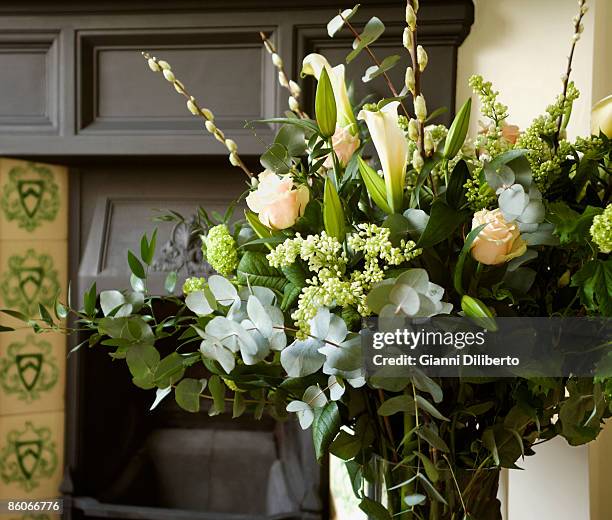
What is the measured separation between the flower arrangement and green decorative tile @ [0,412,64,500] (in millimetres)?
1114

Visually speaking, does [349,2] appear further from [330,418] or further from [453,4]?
[330,418]

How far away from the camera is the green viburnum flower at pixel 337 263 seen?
0.50 m

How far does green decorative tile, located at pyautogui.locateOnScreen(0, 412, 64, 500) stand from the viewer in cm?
158

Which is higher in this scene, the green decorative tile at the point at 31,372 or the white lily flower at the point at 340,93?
the white lily flower at the point at 340,93

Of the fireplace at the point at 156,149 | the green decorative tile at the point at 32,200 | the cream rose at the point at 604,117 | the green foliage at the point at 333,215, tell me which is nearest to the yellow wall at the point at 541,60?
the fireplace at the point at 156,149

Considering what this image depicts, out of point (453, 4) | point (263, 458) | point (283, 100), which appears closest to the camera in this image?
point (453, 4)

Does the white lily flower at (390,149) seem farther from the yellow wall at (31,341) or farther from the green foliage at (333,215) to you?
the yellow wall at (31,341)

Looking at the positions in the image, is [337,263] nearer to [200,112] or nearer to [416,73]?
[416,73]

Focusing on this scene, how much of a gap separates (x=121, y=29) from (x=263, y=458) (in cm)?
101

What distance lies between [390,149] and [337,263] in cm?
10

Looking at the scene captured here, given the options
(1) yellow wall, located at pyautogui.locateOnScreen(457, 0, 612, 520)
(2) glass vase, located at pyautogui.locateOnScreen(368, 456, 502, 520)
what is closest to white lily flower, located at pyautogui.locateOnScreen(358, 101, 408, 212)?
(2) glass vase, located at pyautogui.locateOnScreen(368, 456, 502, 520)

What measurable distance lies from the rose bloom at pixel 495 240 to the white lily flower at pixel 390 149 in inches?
2.7

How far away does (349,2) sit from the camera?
130 centimetres

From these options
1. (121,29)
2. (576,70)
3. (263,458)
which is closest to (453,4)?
(576,70)
